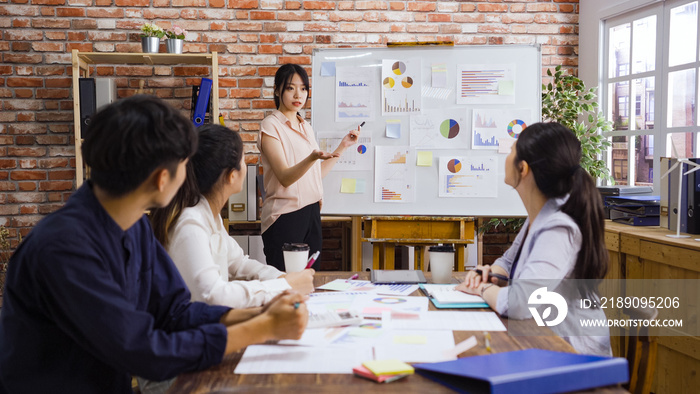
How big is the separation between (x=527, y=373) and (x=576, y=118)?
3.15 meters

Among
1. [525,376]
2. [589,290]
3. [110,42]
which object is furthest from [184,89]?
[525,376]

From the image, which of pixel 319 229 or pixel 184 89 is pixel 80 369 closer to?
pixel 319 229

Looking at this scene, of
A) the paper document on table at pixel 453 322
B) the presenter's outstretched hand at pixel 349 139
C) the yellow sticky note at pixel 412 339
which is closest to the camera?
the yellow sticky note at pixel 412 339

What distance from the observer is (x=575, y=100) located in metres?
3.54

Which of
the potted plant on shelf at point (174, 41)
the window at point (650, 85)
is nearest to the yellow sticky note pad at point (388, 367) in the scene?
the window at point (650, 85)

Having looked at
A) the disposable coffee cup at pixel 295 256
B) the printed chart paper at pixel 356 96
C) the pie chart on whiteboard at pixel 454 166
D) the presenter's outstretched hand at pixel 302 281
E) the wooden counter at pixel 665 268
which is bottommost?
the wooden counter at pixel 665 268

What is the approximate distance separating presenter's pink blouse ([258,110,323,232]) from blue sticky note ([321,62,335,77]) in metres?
0.52

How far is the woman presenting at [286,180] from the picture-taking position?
2752mm

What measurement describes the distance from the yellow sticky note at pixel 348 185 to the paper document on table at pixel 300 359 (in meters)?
2.15

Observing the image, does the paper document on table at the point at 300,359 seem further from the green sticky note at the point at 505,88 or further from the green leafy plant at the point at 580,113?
the green leafy plant at the point at 580,113

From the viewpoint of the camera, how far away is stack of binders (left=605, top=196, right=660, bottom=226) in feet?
8.96

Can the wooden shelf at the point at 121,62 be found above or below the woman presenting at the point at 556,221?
above

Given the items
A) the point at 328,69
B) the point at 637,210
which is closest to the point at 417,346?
the point at 637,210

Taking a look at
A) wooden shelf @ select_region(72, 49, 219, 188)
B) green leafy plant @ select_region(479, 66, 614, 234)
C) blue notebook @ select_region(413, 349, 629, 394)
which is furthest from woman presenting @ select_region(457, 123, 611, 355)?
wooden shelf @ select_region(72, 49, 219, 188)
